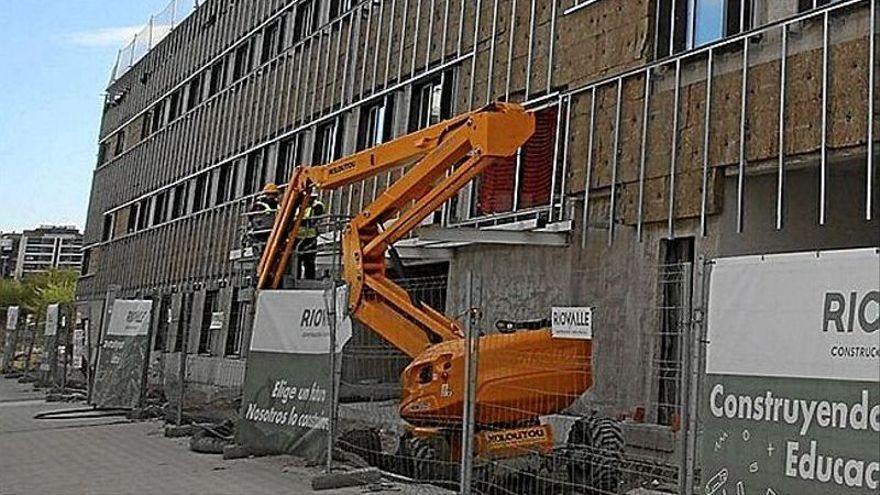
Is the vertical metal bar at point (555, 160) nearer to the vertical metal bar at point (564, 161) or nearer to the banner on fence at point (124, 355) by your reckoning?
the vertical metal bar at point (564, 161)

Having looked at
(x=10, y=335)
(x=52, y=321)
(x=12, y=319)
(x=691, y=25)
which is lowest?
(x=10, y=335)

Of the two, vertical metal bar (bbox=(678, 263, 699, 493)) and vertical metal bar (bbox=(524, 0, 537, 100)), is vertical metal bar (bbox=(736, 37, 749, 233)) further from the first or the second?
vertical metal bar (bbox=(678, 263, 699, 493))

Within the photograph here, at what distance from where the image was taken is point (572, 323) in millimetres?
8648

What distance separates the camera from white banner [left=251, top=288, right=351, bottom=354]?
10.3 meters

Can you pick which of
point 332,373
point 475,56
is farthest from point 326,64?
point 332,373

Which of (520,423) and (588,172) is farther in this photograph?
(588,172)

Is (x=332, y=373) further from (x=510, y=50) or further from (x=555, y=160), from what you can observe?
(x=510, y=50)

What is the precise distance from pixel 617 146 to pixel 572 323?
16.1 feet

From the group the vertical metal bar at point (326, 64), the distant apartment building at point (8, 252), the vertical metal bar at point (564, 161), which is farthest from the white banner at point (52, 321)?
the distant apartment building at point (8, 252)

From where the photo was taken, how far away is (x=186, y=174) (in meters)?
32.0

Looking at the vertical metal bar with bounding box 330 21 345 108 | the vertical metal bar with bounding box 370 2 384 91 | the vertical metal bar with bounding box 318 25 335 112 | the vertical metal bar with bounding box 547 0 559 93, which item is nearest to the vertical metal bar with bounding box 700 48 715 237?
the vertical metal bar with bounding box 547 0 559 93

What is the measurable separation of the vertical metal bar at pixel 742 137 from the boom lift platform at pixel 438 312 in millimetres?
2337

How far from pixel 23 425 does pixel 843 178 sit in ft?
41.5

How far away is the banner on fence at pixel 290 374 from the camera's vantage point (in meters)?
10.4
